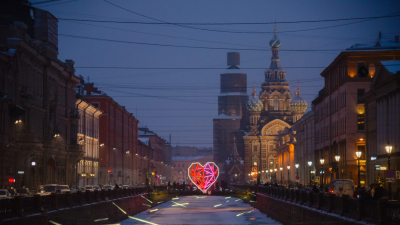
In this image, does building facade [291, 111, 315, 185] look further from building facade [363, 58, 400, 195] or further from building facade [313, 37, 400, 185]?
building facade [363, 58, 400, 195]

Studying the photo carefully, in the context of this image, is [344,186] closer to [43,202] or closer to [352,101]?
[43,202]

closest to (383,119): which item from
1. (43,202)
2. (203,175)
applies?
(43,202)

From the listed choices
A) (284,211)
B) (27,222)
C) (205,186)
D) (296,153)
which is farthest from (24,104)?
(296,153)

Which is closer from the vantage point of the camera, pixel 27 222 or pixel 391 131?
pixel 27 222

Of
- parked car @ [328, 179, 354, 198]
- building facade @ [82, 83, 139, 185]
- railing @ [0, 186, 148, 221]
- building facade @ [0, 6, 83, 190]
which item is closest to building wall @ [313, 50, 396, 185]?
parked car @ [328, 179, 354, 198]

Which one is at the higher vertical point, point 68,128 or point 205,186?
point 68,128

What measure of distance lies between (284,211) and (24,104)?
23.6 m

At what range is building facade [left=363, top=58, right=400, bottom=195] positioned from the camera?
54250mm

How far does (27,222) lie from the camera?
81.4ft

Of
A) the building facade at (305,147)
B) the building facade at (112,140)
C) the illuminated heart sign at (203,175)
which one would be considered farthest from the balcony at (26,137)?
the building facade at (305,147)

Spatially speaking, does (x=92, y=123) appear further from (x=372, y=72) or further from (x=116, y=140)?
(x=372, y=72)

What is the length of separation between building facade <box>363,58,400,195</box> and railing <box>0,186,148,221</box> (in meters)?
22.5

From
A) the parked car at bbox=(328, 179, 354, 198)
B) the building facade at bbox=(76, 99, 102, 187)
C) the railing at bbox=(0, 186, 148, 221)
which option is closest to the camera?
the railing at bbox=(0, 186, 148, 221)

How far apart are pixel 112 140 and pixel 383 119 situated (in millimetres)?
58646
